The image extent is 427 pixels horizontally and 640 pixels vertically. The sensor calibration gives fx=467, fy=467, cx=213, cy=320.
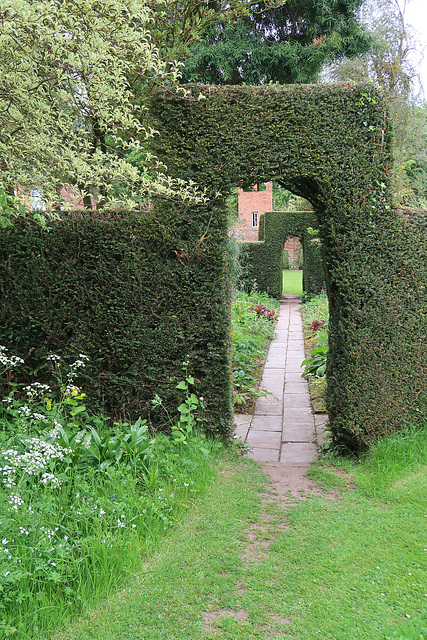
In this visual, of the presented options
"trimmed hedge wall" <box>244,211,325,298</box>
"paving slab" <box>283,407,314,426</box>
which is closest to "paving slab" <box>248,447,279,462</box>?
"paving slab" <box>283,407,314,426</box>

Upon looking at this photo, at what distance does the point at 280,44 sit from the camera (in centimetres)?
1343

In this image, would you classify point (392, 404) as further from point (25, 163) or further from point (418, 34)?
point (418, 34)

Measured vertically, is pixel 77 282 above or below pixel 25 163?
below

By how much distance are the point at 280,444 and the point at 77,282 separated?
2.85 meters

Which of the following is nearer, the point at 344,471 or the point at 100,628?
the point at 100,628

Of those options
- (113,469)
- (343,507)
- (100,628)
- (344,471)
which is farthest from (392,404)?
(100,628)

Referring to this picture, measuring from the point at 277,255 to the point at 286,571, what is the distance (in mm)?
15149

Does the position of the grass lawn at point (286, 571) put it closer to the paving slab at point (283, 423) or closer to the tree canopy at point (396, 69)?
the paving slab at point (283, 423)

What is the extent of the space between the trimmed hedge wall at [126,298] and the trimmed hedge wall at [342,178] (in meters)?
0.64

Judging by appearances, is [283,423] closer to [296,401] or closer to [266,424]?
[266,424]

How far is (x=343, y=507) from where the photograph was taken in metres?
3.86

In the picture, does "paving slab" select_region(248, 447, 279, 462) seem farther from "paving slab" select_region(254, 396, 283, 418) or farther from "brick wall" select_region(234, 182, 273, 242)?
"brick wall" select_region(234, 182, 273, 242)

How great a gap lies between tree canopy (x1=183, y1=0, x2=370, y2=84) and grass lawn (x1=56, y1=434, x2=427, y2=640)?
482 inches

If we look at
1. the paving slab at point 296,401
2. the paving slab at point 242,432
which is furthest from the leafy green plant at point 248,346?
the paving slab at point 242,432
